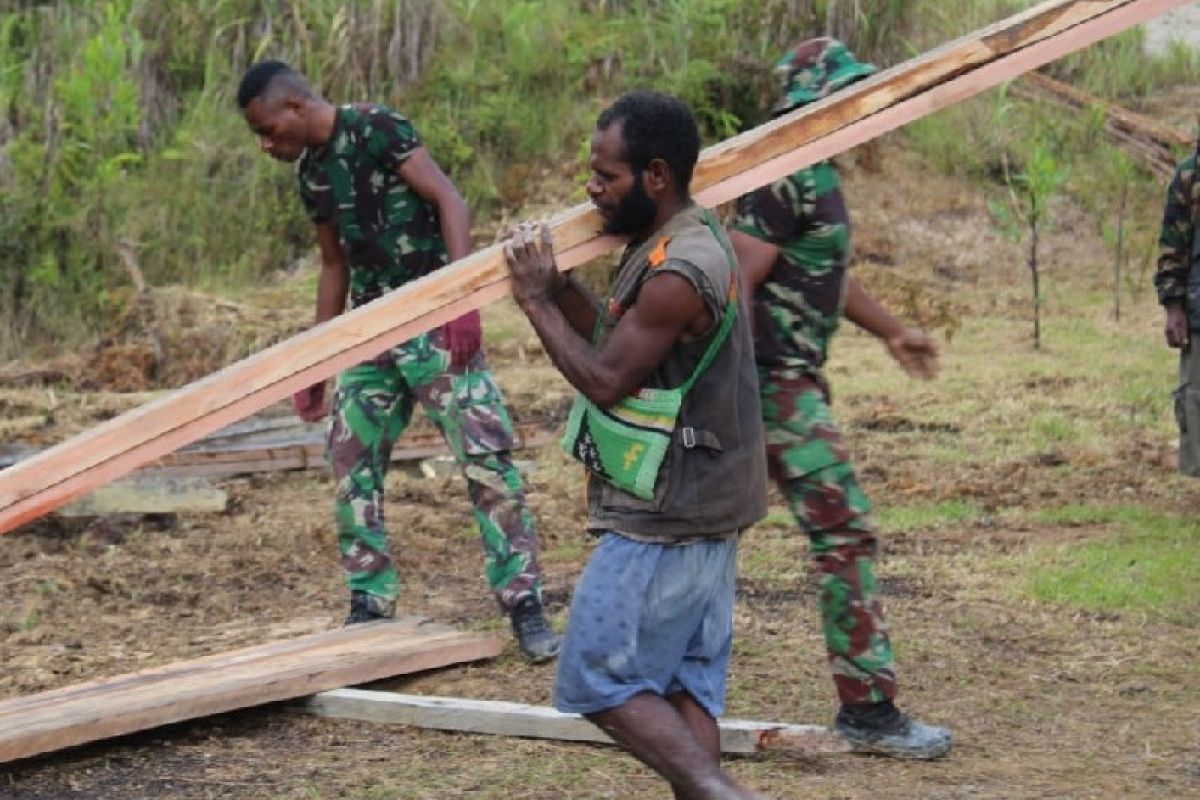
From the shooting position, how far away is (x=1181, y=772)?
16.1 feet

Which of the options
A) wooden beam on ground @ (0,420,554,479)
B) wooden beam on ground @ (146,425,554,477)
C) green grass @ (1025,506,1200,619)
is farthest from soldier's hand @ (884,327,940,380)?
wooden beam on ground @ (0,420,554,479)

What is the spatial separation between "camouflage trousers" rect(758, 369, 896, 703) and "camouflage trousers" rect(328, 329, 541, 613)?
137 cm

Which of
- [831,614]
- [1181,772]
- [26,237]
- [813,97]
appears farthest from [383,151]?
[26,237]

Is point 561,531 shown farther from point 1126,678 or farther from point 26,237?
point 26,237

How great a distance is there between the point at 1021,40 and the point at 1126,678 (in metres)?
2.39

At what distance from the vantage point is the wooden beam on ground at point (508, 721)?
4.98 m

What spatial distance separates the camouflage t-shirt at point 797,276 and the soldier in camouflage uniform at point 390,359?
135 cm

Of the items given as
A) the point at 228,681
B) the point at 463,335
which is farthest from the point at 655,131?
the point at 228,681

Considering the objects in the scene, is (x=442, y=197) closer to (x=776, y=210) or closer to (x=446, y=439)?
(x=446, y=439)

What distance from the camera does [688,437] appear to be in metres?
3.95

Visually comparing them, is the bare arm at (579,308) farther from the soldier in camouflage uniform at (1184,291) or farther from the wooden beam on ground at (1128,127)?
the wooden beam on ground at (1128,127)

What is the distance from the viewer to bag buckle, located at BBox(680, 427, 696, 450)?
3945mm

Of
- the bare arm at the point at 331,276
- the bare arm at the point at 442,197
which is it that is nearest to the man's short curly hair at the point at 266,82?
the bare arm at the point at 442,197

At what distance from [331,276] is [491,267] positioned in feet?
8.24
